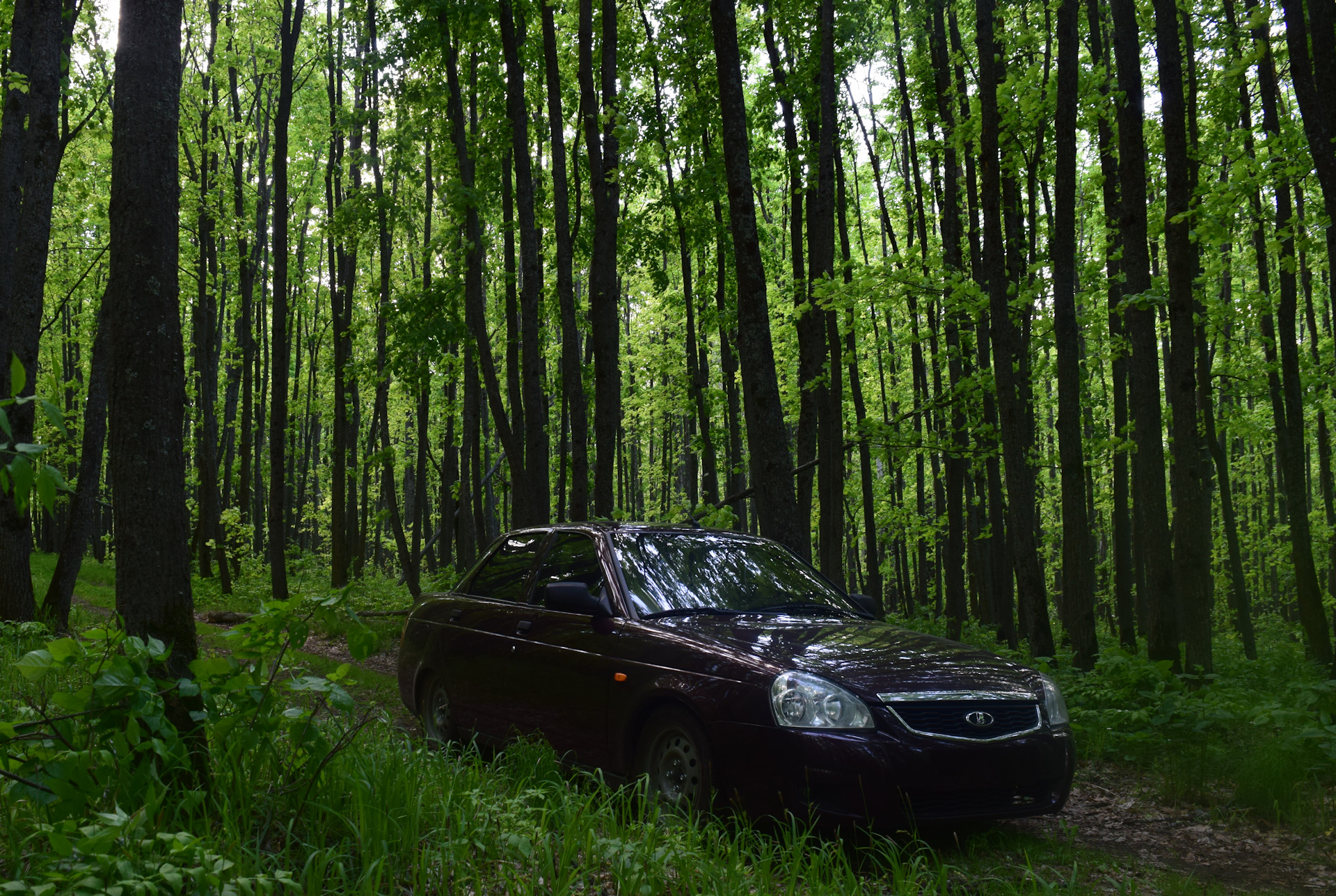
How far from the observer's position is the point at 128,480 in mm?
4016

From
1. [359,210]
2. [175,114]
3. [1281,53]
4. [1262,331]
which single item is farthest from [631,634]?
[1262,331]

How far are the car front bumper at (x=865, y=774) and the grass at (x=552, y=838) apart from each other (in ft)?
0.46

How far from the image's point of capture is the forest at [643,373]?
3664mm

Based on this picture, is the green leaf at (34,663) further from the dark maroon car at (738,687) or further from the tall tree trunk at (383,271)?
the tall tree trunk at (383,271)

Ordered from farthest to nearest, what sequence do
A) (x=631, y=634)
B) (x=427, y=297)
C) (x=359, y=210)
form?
(x=359, y=210), (x=427, y=297), (x=631, y=634)

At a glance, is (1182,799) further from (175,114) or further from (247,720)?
(175,114)

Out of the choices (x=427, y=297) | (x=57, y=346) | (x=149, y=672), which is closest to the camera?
(x=149, y=672)

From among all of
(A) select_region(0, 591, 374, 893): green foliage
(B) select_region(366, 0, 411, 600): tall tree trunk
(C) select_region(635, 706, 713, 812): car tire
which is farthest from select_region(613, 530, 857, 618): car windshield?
(B) select_region(366, 0, 411, 600): tall tree trunk

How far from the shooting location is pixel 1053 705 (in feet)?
16.3

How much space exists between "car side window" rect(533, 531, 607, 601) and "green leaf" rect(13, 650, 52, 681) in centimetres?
308

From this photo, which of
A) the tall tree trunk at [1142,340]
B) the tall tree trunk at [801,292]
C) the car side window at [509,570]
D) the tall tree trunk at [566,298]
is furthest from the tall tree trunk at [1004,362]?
the car side window at [509,570]

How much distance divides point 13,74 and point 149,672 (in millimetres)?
7940

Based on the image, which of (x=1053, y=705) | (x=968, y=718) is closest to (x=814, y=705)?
(x=968, y=718)

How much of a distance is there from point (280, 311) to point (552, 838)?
16.3m
